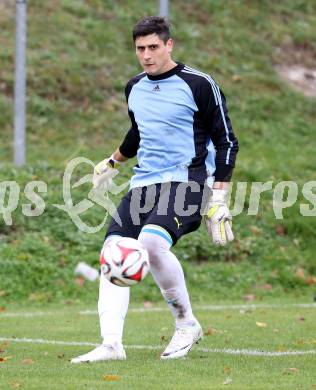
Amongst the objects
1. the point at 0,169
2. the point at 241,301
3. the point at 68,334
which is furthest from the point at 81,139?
the point at 68,334

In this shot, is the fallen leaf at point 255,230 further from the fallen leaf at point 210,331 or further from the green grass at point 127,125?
the fallen leaf at point 210,331

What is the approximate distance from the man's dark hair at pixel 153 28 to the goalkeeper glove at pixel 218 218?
1093 millimetres

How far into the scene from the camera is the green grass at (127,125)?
12.8 m

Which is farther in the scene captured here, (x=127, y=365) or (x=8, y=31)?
(x=8, y=31)

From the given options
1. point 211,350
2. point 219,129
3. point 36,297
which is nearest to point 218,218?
point 219,129

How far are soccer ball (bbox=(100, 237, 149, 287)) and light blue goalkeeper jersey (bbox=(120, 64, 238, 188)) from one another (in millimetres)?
594

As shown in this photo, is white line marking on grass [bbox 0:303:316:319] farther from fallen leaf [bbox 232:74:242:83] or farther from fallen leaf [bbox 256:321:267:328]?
fallen leaf [bbox 232:74:242:83]

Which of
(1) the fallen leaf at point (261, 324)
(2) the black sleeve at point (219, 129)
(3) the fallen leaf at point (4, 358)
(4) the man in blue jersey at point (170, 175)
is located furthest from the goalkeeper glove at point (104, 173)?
(1) the fallen leaf at point (261, 324)

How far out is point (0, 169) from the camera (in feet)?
46.5

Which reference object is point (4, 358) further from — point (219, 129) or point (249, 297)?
point (249, 297)

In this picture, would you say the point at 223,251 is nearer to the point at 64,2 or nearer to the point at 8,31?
the point at 8,31

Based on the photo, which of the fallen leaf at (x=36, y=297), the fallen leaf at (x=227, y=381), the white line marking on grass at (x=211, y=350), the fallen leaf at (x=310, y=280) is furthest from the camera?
the fallen leaf at (x=310, y=280)

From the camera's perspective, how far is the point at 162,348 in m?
7.76

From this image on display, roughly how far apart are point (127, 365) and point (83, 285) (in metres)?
5.72
